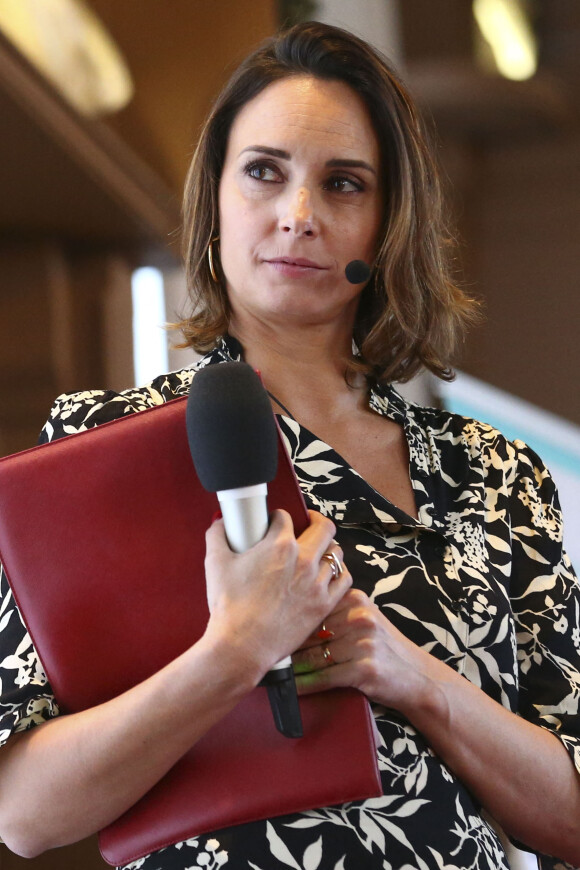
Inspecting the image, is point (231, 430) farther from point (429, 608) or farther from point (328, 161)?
point (328, 161)

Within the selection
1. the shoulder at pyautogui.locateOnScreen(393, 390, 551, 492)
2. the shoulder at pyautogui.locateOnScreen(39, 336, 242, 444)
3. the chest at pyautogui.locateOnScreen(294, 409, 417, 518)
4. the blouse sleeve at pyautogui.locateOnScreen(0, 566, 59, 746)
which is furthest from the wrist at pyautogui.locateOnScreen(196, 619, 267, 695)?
the shoulder at pyautogui.locateOnScreen(393, 390, 551, 492)

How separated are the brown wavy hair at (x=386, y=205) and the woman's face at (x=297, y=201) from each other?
0.09 ft

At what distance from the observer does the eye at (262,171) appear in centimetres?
137

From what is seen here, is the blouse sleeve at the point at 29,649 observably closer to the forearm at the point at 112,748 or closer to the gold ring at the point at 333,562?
the forearm at the point at 112,748

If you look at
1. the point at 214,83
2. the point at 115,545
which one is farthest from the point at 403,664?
the point at 214,83

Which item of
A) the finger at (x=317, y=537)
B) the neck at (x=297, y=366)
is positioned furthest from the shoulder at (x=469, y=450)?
the finger at (x=317, y=537)

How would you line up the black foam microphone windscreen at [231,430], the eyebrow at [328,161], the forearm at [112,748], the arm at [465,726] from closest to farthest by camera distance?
the black foam microphone windscreen at [231,430], the forearm at [112,748], the arm at [465,726], the eyebrow at [328,161]

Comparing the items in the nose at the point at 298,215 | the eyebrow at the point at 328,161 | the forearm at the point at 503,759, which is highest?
the eyebrow at the point at 328,161

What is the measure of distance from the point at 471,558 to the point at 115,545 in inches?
19.6

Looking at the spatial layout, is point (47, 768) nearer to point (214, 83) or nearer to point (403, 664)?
point (403, 664)

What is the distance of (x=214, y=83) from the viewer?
230cm

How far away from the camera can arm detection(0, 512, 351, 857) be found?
93cm

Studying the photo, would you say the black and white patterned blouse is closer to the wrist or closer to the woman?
the woman


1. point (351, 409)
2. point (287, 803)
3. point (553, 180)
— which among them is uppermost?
point (553, 180)
